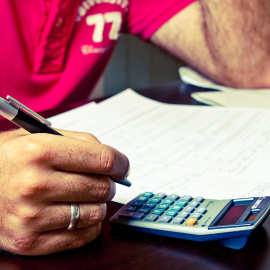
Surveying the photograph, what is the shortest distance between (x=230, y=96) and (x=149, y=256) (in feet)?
1.90

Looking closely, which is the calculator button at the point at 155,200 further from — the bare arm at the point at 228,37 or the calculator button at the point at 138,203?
the bare arm at the point at 228,37

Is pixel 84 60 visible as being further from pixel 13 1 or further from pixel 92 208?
pixel 92 208

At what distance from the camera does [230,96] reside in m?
0.86

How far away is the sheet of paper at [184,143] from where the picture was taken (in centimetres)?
46

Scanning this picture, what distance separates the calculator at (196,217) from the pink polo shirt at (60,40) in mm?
559

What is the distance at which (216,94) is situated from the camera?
2.84 feet

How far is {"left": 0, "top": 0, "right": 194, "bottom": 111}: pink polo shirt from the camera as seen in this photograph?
0.86 metres

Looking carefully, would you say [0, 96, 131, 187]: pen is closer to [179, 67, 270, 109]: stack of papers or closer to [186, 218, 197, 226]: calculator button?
[186, 218, 197, 226]: calculator button

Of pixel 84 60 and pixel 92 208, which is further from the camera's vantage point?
pixel 84 60

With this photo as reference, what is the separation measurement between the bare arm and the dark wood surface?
0.69 metres

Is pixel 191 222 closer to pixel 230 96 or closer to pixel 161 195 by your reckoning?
pixel 161 195

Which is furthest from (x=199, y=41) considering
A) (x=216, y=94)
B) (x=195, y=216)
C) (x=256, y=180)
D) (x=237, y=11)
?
(x=195, y=216)

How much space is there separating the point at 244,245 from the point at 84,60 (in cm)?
71

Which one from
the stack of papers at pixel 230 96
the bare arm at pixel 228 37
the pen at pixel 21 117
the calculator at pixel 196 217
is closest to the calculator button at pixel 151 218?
the calculator at pixel 196 217
